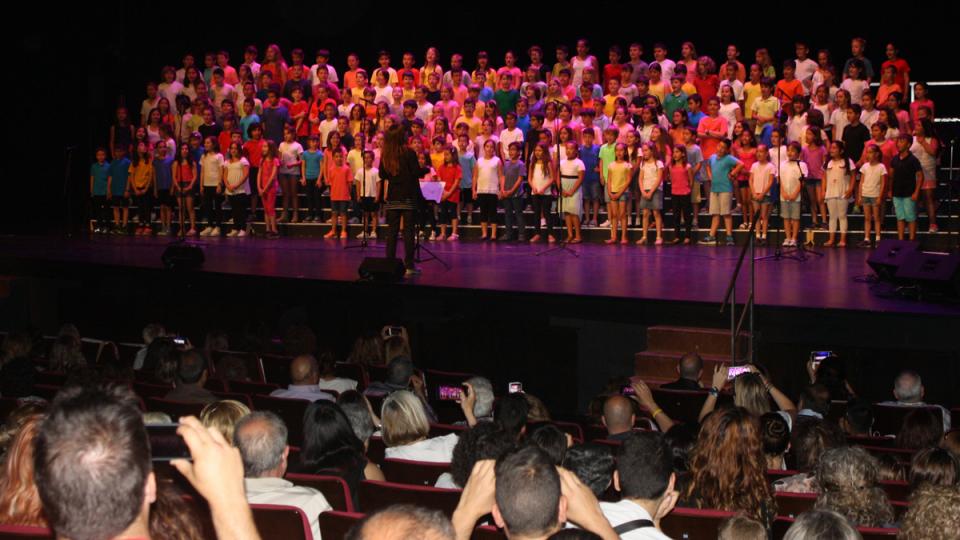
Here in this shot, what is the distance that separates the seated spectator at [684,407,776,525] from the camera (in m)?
4.50

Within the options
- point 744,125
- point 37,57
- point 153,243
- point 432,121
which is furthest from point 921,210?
point 37,57

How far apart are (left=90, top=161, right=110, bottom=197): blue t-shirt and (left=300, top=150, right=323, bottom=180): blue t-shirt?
343 cm

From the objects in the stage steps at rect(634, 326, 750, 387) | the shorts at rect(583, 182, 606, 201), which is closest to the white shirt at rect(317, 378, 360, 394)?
the stage steps at rect(634, 326, 750, 387)

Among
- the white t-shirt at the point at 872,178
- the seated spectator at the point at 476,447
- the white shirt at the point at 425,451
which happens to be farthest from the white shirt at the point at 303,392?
the white t-shirt at the point at 872,178

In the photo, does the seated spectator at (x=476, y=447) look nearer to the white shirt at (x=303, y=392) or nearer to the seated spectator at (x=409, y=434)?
the seated spectator at (x=409, y=434)

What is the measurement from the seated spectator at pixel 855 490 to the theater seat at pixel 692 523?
469 mm

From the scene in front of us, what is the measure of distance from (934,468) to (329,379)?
415 centimetres

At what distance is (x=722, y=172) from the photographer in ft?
47.9

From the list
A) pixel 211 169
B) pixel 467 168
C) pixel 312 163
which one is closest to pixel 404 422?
pixel 467 168

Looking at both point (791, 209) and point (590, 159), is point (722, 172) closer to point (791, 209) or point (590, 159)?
point (791, 209)

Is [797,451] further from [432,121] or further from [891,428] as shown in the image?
[432,121]

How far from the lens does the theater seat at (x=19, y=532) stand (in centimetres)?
281

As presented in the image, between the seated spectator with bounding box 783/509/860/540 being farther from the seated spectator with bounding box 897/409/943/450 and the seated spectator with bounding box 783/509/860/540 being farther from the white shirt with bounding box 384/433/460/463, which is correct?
the seated spectator with bounding box 897/409/943/450

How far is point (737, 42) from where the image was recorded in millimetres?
17953
